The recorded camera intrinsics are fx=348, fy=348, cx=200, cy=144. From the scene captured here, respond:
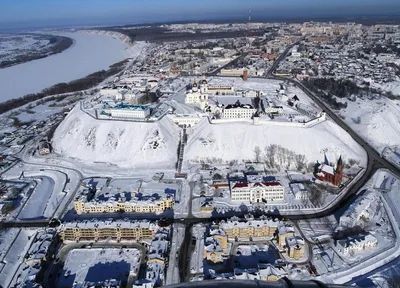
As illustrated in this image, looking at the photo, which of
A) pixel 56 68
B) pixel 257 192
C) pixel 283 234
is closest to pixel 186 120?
pixel 257 192

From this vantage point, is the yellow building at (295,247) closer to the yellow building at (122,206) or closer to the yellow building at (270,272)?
the yellow building at (270,272)

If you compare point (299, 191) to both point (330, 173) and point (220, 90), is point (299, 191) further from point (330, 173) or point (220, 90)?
point (220, 90)

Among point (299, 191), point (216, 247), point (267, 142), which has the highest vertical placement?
point (267, 142)

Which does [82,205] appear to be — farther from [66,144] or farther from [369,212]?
[369,212]

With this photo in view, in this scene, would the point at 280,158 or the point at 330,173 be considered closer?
the point at 330,173

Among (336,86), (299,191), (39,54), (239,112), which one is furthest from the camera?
(39,54)

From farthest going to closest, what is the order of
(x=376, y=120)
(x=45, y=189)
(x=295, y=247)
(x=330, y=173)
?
(x=376, y=120) < (x=45, y=189) < (x=330, y=173) < (x=295, y=247)

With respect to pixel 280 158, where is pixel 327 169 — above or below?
above

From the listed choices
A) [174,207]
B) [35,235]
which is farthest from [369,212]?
[35,235]
